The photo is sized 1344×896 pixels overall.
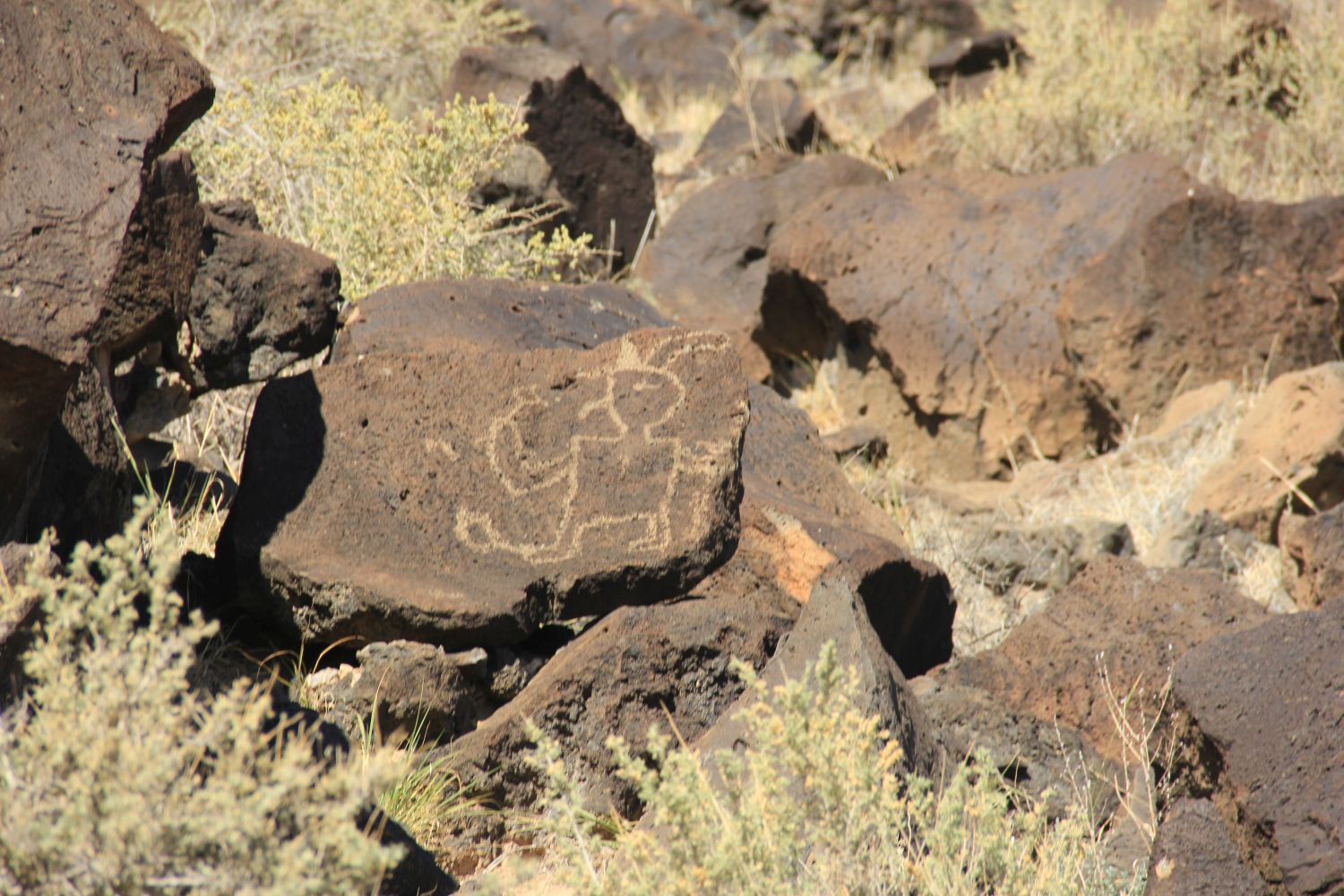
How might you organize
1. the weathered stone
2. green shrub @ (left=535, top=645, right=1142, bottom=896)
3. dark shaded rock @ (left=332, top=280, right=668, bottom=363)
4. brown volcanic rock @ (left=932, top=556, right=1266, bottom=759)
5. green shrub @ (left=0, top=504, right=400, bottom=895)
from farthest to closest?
the weathered stone, dark shaded rock @ (left=332, top=280, right=668, bottom=363), brown volcanic rock @ (left=932, top=556, right=1266, bottom=759), green shrub @ (left=535, top=645, right=1142, bottom=896), green shrub @ (left=0, top=504, right=400, bottom=895)

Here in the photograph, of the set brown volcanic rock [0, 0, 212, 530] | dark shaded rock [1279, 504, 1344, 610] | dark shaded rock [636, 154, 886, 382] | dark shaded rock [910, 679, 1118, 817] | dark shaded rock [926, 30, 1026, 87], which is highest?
brown volcanic rock [0, 0, 212, 530]

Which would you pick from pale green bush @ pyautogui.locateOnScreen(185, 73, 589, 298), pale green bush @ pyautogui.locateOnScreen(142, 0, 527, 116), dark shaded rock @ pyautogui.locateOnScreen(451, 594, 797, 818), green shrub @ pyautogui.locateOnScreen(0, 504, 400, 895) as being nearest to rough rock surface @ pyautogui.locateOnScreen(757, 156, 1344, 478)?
pale green bush @ pyautogui.locateOnScreen(185, 73, 589, 298)

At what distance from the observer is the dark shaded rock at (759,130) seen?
35.2 feet

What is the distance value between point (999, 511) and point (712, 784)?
327cm

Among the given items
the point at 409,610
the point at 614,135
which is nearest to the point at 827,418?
the point at 614,135

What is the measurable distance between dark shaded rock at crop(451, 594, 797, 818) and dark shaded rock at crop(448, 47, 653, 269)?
4704 millimetres

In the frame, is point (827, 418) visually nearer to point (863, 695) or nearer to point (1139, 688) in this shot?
point (1139, 688)

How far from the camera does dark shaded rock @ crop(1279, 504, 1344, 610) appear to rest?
4.71m

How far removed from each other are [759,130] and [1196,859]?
29.0 ft

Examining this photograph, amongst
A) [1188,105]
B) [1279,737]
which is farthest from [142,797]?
[1188,105]

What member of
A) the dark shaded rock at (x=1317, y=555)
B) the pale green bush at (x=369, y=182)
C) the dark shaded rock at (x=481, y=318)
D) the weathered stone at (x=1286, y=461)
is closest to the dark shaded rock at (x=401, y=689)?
the dark shaded rock at (x=481, y=318)

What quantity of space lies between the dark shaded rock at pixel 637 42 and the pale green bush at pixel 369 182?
256 inches

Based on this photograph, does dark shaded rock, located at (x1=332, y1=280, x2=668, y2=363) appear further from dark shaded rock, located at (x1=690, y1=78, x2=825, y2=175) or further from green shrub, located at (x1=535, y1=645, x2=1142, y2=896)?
dark shaded rock, located at (x1=690, y1=78, x2=825, y2=175)

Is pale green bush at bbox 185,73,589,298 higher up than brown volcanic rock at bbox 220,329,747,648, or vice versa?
brown volcanic rock at bbox 220,329,747,648
